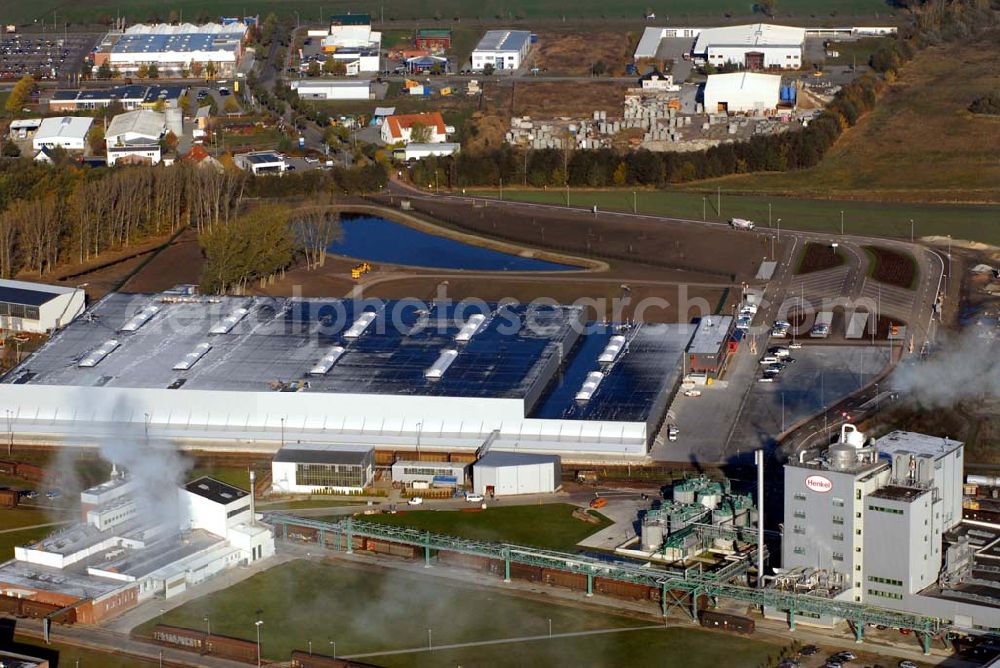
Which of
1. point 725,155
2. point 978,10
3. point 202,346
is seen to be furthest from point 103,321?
point 978,10

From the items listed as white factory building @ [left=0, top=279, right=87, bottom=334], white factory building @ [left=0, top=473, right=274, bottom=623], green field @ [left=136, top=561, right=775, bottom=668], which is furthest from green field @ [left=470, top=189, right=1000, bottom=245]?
green field @ [left=136, top=561, right=775, bottom=668]

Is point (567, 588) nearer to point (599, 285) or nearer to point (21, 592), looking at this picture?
point (21, 592)

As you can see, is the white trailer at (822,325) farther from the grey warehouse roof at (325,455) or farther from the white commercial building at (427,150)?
the white commercial building at (427,150)

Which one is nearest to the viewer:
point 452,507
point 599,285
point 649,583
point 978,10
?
point 649,583

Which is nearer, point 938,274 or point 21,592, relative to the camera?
point 21,592

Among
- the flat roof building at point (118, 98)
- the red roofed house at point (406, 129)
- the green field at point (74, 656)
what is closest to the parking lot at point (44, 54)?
the flat roof building at point (118, 98)

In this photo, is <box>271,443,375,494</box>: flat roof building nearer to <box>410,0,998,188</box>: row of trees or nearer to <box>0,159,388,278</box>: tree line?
<box>0,159,388,278</box>: tree line

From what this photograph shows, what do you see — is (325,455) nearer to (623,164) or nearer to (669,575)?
(669,575)

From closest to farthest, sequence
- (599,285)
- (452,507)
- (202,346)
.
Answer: (452,507) → (202,346) → (599,285)
